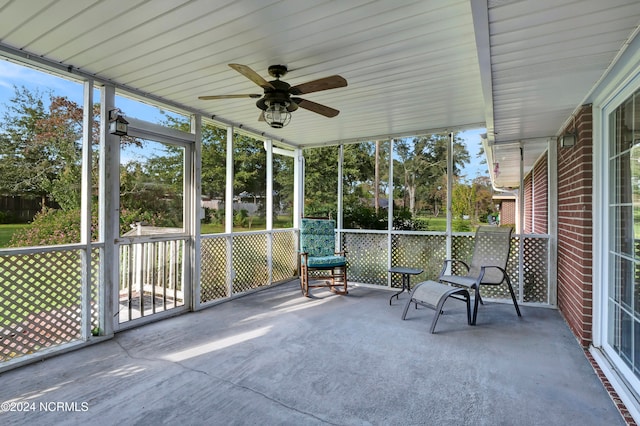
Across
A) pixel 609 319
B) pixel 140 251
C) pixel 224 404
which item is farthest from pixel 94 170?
pixel 609 319

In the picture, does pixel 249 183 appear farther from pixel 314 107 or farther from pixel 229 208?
pixel 314 107

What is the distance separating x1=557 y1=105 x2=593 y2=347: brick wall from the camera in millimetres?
3137

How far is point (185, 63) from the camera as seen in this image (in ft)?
9.98

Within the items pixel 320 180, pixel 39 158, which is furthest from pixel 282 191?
pixel 39 158

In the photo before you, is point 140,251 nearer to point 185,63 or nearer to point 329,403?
point 185,63

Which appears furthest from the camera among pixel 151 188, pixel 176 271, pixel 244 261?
pixel 244 261

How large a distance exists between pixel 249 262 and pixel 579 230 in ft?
14.5

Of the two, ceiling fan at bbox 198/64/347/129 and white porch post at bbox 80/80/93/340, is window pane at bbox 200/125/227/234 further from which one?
ceiling fan at bbox 198/64/347/129

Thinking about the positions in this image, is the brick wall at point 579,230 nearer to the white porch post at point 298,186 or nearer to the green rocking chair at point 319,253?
the green rocking chair at point 319,253

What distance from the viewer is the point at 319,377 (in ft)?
8.55

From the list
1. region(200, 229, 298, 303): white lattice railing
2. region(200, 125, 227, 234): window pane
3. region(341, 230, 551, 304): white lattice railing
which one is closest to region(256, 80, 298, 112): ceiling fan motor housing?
region(200, 125, 227, 234): window pane

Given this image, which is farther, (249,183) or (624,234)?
(249,183)

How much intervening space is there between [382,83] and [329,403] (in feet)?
9.67

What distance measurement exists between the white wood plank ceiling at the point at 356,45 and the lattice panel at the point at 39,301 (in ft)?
5.95
